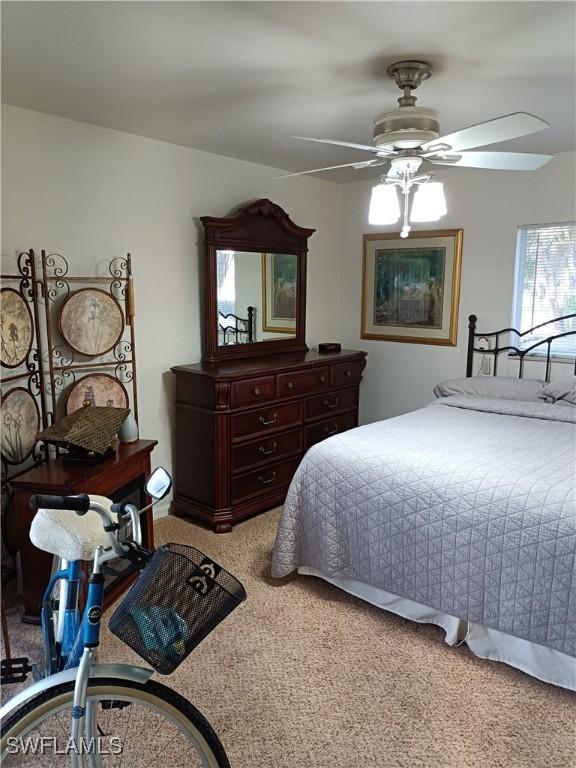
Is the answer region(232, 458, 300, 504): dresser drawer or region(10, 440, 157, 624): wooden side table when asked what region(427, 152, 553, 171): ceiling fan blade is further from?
region(232, 458, 300, 504): dresser drawer

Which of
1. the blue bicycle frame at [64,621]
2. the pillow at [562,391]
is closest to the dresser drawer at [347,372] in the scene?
the pillow at [562,391]

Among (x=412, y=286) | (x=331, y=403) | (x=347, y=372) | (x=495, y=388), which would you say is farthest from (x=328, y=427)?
(x=412, y=286)

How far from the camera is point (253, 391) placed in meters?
3.55

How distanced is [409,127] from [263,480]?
2.35m

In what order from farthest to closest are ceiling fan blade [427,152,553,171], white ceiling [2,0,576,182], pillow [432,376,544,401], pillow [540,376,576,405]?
pillow [432,376,544,401] → pillow [540,376,576,405] → ceiling fan blade [427,152,553,171] → white ceiling [2,0,576,182]

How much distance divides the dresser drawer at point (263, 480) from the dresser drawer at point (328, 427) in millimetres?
213

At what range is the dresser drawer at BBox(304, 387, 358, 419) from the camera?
403 cm

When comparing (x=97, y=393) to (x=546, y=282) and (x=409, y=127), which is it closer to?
(x=409, y=127)

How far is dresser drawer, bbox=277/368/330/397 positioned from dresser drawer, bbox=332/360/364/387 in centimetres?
10

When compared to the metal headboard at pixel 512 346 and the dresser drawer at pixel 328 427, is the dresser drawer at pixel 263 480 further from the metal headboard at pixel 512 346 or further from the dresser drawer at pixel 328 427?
the metal headboard at pixel 512 346

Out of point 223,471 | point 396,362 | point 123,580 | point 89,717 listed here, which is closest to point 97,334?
point 223,471

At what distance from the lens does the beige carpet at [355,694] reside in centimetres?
182

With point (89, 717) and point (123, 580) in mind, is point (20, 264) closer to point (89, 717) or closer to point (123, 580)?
point (123, 580)

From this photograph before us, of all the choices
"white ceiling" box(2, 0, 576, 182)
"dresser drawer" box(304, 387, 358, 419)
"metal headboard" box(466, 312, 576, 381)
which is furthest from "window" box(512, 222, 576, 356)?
"dresser drawer" box(304, 387, 358, 419)
